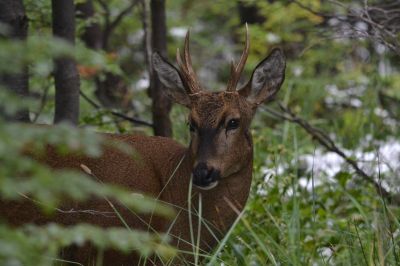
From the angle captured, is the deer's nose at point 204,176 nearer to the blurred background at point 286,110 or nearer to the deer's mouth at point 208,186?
the deer's mouth at point 208,186

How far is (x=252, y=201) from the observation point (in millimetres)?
6344

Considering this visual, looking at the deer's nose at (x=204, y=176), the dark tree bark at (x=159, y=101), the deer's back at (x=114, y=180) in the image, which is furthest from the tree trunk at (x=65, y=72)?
the deer's nose at (x=204, y=176)

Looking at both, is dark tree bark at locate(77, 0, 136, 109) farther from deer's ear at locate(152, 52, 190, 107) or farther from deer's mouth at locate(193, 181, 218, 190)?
deer's mouth at locate(193, 181, 218, 190)

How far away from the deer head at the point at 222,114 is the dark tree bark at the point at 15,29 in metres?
0.87

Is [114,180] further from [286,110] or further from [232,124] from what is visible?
[286,110]

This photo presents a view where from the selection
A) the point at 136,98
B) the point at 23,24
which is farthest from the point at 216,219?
the point at 136,98

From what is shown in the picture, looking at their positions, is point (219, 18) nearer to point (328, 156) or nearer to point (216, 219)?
point (328, 156)

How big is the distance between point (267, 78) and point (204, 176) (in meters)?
1.15

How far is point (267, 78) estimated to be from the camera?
5617 millimetres

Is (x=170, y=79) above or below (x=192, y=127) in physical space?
above

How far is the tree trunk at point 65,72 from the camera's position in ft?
19.0

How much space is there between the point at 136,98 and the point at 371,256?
6693 millimetres

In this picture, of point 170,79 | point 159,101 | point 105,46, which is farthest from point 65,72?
point 105,46

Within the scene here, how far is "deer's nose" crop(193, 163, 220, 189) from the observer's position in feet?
15.5
